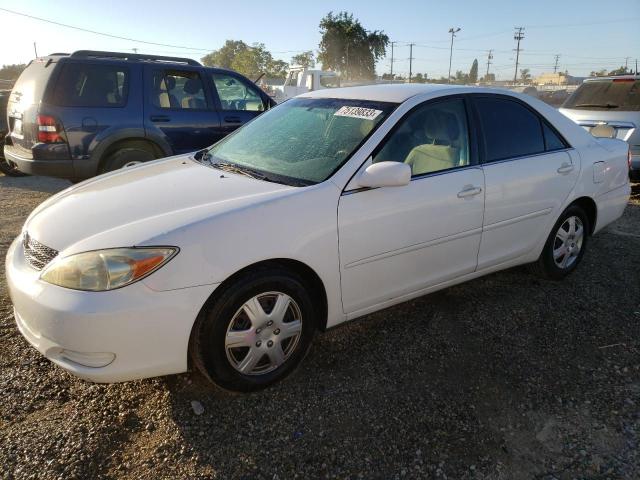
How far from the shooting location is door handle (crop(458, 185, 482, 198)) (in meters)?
3.09

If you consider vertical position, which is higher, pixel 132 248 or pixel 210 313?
pixel 132 248

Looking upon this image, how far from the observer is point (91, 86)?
18.5 ft

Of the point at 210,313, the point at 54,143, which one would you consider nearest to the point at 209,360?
the point at 210,313

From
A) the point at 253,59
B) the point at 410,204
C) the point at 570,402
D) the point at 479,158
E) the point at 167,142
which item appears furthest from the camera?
the point at 253,59

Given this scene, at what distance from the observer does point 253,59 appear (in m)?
73.4

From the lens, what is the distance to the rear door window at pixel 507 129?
3.38m

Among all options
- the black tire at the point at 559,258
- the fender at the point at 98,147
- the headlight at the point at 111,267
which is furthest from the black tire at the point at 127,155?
the black tire at the point at 559,258

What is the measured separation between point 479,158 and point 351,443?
2.05 meters

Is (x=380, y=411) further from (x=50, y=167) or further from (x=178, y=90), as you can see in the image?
(x=178, y=90)

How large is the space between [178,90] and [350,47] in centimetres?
6030

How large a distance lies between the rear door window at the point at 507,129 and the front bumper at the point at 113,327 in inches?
88.4

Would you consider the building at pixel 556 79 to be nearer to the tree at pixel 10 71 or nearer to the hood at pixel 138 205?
the tree at pixel 10 71

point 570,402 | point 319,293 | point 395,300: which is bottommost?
point 570,402

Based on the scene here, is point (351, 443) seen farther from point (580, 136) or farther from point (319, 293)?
point (580, 136)
